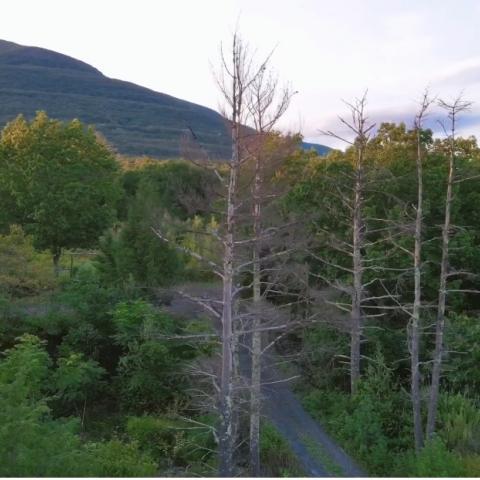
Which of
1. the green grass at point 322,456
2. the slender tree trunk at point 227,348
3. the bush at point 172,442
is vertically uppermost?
the slender tree trunk at point 227,348

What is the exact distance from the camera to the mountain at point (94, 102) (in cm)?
8719

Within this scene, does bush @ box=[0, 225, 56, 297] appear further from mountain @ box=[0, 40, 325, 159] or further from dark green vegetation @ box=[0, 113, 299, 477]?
mountain @ box=[0, 40, 325, 159]

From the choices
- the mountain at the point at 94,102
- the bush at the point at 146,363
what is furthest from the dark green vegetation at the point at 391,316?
the mountain at the point at 94,102

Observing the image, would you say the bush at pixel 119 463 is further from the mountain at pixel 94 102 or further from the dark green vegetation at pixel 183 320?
the mountain at pixel 94 102

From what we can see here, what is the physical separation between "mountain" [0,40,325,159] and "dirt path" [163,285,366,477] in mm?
55531

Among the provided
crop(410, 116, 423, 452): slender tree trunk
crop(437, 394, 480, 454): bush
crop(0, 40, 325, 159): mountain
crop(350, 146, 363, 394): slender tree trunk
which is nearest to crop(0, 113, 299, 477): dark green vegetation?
crop(410, 116, 423, 452): slender tree trunk

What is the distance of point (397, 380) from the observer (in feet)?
61.4

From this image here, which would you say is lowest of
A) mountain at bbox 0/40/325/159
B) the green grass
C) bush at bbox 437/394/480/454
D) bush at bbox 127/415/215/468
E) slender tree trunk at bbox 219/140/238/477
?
the green grass

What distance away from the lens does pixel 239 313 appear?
54.7 ft

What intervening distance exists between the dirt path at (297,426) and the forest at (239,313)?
11 cm

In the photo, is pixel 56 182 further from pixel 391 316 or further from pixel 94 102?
pixel 94 102

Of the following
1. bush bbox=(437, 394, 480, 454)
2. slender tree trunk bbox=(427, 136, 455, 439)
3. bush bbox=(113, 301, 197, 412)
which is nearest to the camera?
slender tree trunk bbox=(427, 136, 455, 439)

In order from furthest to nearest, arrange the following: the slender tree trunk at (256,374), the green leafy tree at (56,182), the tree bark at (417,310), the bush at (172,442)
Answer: the green leafy tree at (56,182)
the bush at (172,442)
the tree bark at (417,310)
the slender tree trunk at (256,374)

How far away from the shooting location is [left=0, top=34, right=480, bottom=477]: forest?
11391 millimetres
